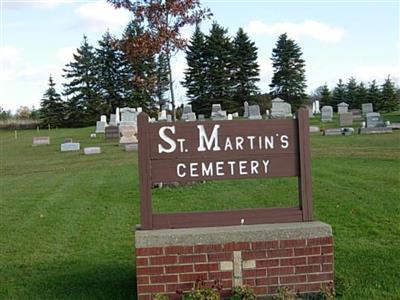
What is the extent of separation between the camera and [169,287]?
4.43 metres

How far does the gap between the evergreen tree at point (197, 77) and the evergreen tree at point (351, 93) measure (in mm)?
14832

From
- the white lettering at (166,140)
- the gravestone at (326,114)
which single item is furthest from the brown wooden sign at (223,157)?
the gravestone at (326,114)

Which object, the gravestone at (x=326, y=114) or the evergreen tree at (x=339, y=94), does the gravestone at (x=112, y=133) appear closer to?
the gravestone at (x=326, y=114)

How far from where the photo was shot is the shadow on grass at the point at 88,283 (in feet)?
16.3

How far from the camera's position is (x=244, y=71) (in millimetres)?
61969

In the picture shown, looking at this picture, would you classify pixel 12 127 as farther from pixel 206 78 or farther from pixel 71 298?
pixel 71 298

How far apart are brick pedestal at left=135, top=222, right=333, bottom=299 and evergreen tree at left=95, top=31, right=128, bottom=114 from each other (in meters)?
58.2

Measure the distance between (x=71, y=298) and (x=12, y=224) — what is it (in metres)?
4.11

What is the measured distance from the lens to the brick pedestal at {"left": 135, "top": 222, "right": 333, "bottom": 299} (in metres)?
4.41

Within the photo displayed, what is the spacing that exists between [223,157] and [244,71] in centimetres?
5813

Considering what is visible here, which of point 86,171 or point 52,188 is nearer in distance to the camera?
point 52,188

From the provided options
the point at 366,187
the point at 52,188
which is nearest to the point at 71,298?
the point at 366,187

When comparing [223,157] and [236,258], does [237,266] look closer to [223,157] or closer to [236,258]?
[236,258]

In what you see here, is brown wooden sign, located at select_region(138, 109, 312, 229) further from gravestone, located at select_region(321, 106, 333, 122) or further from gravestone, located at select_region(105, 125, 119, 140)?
gravestone, located at select_region(321, 106, 333, 122)
